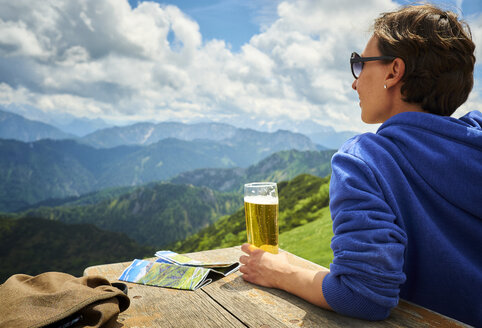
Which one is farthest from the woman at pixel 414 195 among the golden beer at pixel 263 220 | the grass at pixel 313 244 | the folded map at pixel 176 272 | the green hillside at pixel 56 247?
the green hillside at pixel 56 247

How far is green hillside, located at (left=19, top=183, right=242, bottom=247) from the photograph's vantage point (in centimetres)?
15975

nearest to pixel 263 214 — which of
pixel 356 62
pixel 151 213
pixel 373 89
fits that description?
pixel 373 89

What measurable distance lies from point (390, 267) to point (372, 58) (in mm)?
1238

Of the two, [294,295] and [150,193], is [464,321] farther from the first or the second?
[150,193]

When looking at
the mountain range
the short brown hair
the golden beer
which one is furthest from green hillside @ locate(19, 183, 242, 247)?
the short brown hair

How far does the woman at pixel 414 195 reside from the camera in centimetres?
155

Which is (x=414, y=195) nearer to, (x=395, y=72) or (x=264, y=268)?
(x=395, y=72)

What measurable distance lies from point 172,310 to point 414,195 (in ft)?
4.57

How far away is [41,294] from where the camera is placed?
153cm

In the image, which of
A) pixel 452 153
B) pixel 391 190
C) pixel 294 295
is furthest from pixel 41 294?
pixel 452 153

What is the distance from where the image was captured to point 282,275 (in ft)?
6.60

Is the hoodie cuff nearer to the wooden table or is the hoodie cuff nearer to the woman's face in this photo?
the wooden table

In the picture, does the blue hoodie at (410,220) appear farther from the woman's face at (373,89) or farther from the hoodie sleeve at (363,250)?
the woman's face at (373,89)

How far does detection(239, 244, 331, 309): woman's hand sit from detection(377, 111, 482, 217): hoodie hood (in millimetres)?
731
